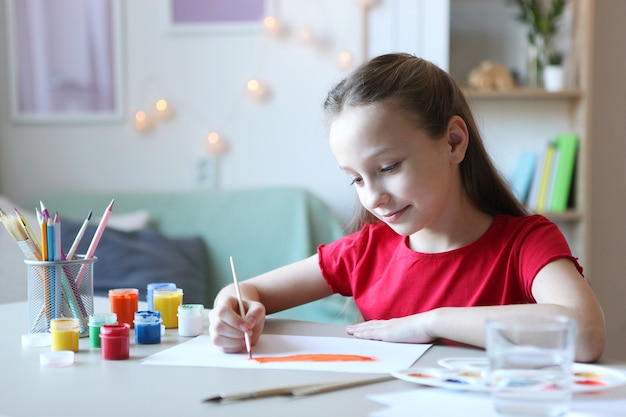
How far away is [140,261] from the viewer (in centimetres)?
270

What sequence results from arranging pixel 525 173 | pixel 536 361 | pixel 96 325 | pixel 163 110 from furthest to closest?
pixel 163 110
pixel 525 173
pixel 96 325
pixel 536 361

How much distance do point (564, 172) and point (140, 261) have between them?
1480 mm

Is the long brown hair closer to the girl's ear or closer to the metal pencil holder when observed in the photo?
the girl's ear

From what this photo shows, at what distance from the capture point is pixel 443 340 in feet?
3.89

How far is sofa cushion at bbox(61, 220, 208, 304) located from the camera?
8.70 feet

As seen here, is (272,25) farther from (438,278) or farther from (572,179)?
(438,278)

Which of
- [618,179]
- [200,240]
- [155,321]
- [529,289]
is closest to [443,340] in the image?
[529,289]

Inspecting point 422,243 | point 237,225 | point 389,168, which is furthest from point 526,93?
point 389,168

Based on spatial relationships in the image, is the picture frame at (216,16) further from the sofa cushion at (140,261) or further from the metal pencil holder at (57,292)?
the metal pencil holder at (57,292)

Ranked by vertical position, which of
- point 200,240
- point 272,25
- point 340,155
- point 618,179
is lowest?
point 200,240

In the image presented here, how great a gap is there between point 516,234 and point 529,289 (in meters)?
0.12

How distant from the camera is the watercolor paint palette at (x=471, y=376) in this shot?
92 centimetres

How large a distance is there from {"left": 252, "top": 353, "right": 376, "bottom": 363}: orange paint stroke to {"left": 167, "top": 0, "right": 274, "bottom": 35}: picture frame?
221cm

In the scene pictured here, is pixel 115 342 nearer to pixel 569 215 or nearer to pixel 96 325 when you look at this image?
pixel 96 325
